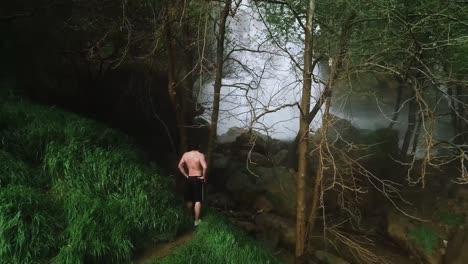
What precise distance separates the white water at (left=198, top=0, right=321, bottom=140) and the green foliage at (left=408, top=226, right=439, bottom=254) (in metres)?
3.66

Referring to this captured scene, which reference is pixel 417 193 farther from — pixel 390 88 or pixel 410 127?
pixel 390 88

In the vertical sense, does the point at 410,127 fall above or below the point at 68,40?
below

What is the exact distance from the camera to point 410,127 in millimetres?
13742

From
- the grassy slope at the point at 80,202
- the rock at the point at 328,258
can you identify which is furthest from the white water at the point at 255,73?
the rock at the point at 328,258

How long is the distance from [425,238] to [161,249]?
21.5 ft

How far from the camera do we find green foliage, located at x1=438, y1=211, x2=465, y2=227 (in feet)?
32.6

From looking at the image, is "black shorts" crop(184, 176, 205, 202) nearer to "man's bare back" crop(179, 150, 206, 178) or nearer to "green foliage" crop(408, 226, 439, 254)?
"man's bare back" crop(179, 150, 206, 178)

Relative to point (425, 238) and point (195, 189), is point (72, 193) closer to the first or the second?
point (195, 189)

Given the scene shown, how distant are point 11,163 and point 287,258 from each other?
5694 millimetres

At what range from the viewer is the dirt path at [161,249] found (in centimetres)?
621

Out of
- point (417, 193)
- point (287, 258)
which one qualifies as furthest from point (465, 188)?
point (287, 258)

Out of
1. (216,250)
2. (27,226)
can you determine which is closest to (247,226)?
(216,250)

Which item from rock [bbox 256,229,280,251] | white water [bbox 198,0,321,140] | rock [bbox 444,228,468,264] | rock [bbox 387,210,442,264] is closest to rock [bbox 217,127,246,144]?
white water [bbox 198,0,321,140]

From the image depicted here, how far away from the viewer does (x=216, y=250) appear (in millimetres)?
6414
